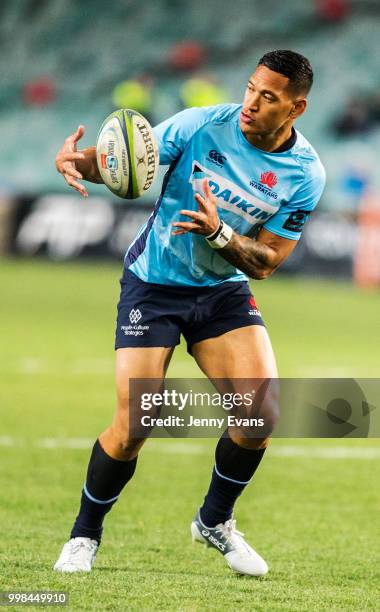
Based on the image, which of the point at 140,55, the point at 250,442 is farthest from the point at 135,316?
the point at 140,55

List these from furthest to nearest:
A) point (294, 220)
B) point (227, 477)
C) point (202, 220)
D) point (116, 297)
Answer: point (116, 297), point (227, 477), point (294, 220), point (202, 220)

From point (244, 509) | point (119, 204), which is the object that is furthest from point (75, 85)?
point (244, 509)

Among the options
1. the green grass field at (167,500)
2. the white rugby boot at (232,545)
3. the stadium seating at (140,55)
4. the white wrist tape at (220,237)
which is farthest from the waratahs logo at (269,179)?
the stadium seating at (140,55)

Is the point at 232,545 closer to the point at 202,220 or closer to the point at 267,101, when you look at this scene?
the point at 202,220

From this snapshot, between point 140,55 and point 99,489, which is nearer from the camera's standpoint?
point 99,489

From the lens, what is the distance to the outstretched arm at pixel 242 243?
508 cm

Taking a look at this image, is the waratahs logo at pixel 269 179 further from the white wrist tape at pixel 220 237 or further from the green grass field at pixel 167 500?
the green grass field at pixel 167 500

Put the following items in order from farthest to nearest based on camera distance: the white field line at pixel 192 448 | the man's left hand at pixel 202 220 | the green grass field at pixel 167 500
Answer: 1. the white field line at pixel 192 448
2. the man's left hand at pixel 202 220
3. the green grass field at pixel 167 500

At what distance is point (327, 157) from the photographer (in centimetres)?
2825

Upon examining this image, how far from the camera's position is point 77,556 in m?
5.24

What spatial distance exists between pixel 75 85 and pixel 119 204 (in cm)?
953

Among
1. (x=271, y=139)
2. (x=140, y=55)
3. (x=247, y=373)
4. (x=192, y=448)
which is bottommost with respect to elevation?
(x=140, y=55)

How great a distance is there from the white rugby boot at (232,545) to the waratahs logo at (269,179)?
1637mm

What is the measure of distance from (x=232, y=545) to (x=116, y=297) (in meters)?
12.3
